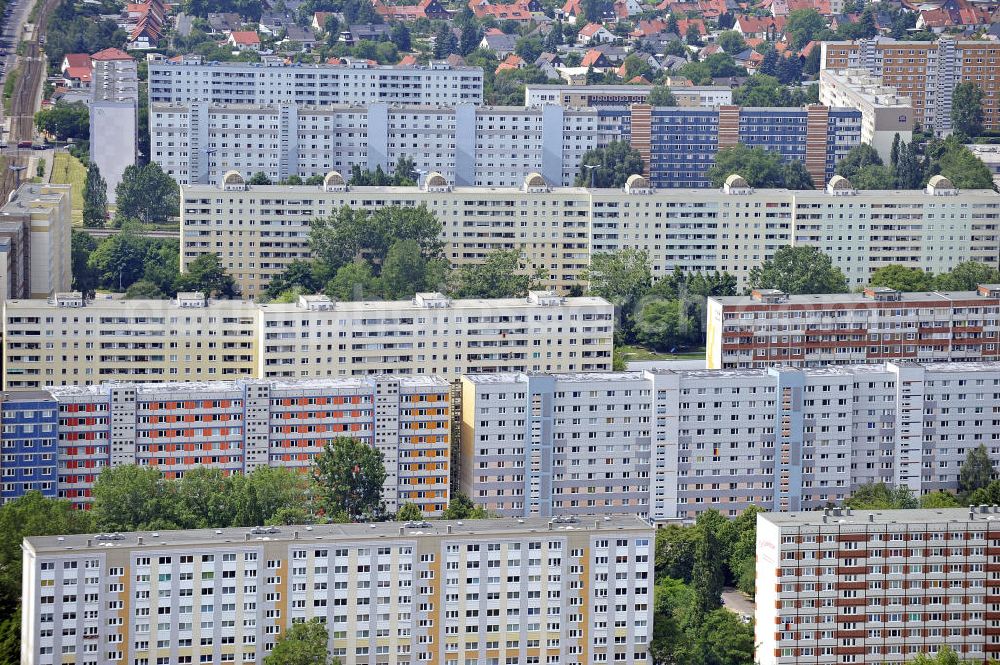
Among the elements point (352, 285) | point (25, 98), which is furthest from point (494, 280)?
point (25, 98)

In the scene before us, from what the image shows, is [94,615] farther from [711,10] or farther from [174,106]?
[711,10]

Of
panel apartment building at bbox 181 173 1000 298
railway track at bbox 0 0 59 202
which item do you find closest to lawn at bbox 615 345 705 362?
panel apartment building at bbox 181 173 1000 298

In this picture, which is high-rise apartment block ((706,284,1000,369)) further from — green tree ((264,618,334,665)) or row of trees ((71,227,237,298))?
green tree ((264,618,334,665))

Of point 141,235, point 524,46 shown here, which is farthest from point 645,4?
point 141,235

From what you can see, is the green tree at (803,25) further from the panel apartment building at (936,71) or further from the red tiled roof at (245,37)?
the red tiled roof at (245,37)

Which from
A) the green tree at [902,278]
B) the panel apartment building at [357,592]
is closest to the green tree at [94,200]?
the green tree at [902,278]

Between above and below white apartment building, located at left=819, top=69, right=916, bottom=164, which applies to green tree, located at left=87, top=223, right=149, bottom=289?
below
